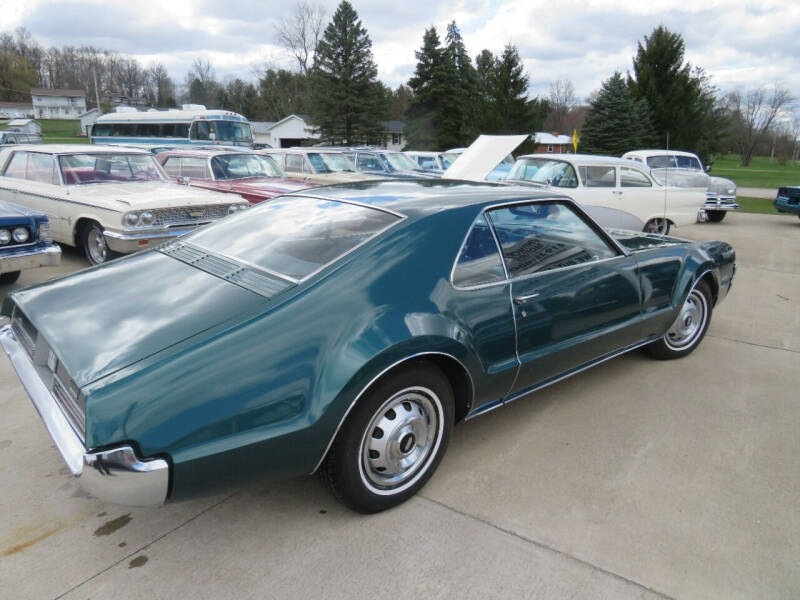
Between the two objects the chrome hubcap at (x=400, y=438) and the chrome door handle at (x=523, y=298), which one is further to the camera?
the chrome door handle at (x=523, y=298)

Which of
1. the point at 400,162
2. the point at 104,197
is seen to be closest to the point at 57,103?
the point at 400,162

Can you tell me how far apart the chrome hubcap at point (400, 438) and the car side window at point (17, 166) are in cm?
792

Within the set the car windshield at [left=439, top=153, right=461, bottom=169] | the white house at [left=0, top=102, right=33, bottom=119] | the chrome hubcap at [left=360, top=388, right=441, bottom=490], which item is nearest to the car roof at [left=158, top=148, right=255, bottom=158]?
the chrome hubcap at [left=360, top=388, right=441, bottom=490]

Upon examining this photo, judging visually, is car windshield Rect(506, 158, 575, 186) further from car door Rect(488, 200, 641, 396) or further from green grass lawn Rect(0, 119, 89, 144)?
green grass lawn Rect(0, 119, 89, 144)

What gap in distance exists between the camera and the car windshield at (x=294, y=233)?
2537 millimetres

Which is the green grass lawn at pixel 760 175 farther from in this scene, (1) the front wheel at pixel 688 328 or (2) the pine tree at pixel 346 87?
(1) the front wheel at pixel 688 328

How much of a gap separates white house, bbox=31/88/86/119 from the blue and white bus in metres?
84.2

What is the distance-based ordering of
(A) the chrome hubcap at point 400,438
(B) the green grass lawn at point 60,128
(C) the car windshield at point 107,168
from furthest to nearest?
(B) the green grass lawn at point 60,128 → (C) the car windshield at point 107,168 → (A) the chrome hubcap at point 400,438

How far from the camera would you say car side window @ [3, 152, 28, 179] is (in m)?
7.81

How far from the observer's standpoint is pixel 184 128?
22.4m

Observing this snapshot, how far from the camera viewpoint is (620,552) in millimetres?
2275

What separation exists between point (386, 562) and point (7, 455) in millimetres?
2180

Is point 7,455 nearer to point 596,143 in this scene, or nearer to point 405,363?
point 405,363

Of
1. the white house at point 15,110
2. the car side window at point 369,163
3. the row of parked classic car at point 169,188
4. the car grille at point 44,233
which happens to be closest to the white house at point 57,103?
the white house at point 15,110
